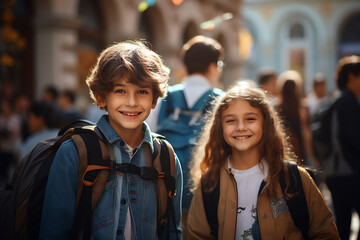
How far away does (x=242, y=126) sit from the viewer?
2.34 meters

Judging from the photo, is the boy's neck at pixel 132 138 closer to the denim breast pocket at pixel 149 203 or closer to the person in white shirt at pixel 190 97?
the denim breast pocket at pixel 149 203

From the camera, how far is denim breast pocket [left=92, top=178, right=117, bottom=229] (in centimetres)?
181

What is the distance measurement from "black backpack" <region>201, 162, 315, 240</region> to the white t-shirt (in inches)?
3.2

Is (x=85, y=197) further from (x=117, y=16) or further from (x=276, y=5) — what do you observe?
(x=276, y=5)

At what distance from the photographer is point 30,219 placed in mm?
1837

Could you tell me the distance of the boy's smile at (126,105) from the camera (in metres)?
1.95

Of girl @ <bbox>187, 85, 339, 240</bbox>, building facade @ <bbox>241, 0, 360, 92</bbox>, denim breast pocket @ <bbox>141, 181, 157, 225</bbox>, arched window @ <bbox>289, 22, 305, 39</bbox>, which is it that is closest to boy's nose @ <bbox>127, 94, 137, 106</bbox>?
denim breast pocket @ <bbox>141, 181, 157, 225</bbox>

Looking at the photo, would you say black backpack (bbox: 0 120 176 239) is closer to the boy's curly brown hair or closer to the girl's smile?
the boy's curly brown hair

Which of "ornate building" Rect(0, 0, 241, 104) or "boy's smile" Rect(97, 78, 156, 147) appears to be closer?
"boy's smile" Rect(97, 78, 156, 147)

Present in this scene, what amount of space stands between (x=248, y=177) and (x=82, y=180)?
3.29 ft

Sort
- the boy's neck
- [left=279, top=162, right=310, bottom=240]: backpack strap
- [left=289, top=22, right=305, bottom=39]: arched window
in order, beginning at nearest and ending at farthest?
the boy's neck < [left=279, top=162, right=310, bottom=240]: backpack strap < [left=289, top=22, right=305, bottom=39]: arched window

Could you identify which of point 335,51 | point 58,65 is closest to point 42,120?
point 58,65

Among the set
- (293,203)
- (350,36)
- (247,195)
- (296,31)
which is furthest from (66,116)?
(350,36)

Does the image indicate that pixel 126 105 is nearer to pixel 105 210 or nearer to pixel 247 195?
pixel 105 210
